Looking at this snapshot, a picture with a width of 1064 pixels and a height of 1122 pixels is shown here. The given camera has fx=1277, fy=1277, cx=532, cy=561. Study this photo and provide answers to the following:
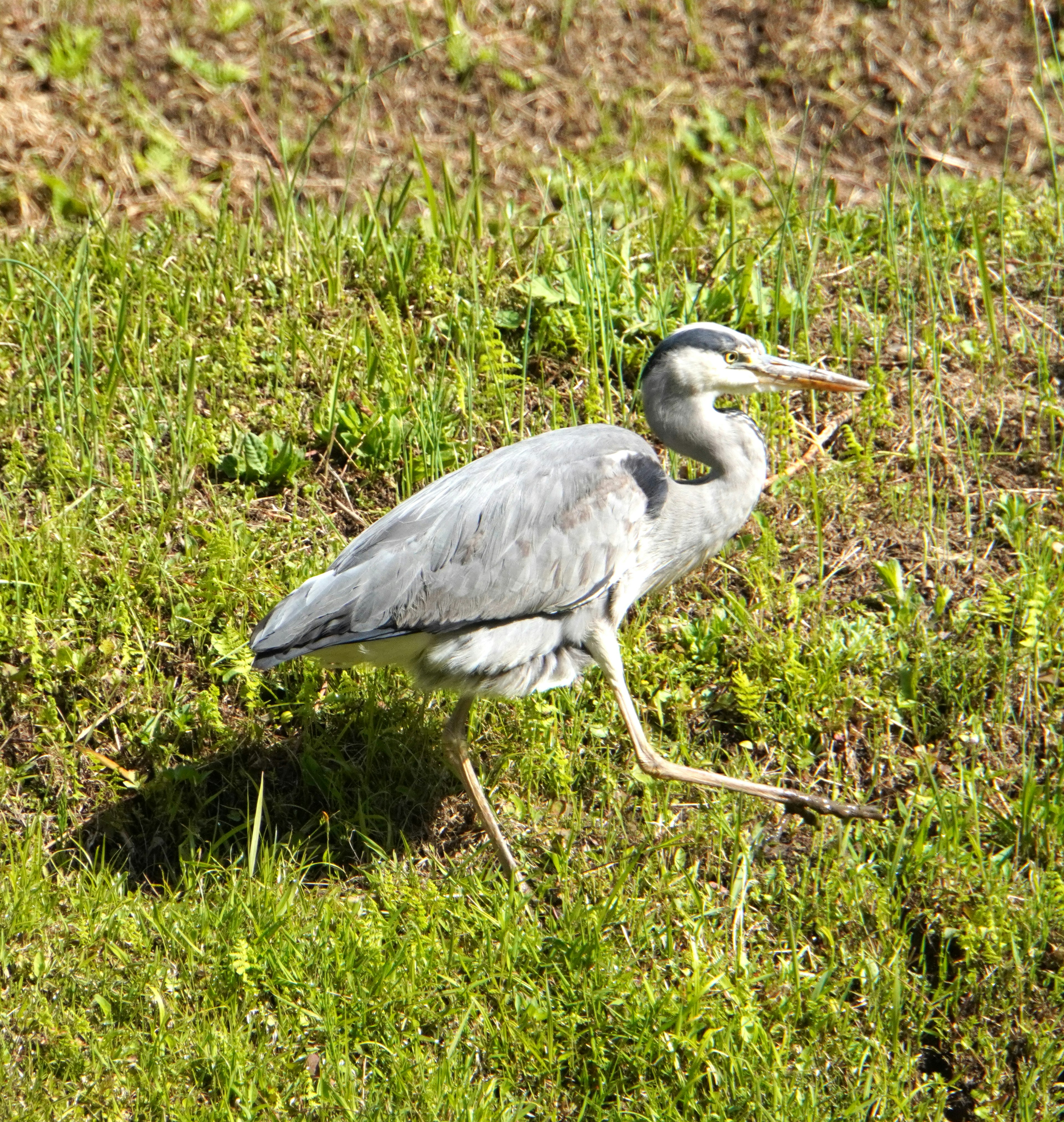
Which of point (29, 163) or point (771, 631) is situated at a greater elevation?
point (29, 163)

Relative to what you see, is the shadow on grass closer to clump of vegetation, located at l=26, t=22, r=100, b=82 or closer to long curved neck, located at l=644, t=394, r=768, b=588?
long curved neck, located at l=644, t=394, r=768, b=588

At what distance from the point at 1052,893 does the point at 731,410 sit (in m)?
1.87

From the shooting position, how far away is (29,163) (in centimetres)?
596

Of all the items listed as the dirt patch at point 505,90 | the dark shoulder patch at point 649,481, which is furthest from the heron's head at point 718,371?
the dirt patch at point 505,90

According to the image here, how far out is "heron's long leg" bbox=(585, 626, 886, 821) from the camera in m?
3.98

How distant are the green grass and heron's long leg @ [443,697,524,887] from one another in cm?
9

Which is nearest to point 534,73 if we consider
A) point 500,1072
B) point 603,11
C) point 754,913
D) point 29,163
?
point 603,11

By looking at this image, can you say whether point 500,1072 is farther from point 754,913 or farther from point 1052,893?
point 1052,893

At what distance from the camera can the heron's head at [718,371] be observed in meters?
4.27

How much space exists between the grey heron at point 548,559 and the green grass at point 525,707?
10.3 inches

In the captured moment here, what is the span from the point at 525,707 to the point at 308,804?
79 cm

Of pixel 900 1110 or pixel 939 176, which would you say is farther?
pixel 939 176

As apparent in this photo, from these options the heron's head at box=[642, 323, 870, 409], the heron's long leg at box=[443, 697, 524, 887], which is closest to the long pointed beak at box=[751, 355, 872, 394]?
the heron's head at box=[642, 323, 870, 409]

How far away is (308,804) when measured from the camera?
4.29m
